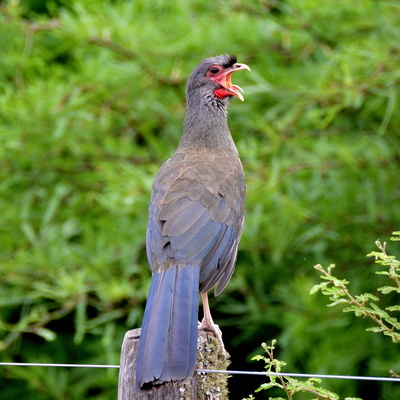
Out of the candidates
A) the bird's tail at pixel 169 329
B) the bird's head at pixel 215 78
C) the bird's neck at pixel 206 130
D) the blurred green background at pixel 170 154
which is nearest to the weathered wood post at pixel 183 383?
the bird's tail at pixel 169 329

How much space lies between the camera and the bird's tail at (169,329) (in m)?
2.58

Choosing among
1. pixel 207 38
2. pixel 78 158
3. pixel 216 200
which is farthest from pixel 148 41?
pixel 216 200

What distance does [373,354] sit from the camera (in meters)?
5.16

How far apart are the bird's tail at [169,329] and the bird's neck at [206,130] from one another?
1.11m

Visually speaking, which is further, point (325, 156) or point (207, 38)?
point (207, 38)

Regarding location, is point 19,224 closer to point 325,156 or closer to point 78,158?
point 78,158

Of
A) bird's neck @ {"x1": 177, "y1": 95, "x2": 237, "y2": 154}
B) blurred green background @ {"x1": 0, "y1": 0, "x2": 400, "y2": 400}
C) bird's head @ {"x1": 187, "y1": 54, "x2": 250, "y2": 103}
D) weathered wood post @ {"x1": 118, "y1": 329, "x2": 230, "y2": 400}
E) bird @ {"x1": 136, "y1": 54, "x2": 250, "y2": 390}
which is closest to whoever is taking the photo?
weathered wood post @ {"x1": 118, "y1": 329, "x2": 230, "y2": 400}

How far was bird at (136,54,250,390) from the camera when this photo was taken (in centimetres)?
274

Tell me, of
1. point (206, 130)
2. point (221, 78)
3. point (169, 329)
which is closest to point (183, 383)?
point (169, 329)

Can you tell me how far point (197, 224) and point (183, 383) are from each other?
1220 millimetres

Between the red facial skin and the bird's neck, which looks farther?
the red facial skin

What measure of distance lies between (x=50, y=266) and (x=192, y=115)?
163cm

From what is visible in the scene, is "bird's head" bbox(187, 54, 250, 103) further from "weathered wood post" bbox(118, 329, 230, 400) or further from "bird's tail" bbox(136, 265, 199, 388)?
"weathered wood post" bbox(118, 329, 230, 400)

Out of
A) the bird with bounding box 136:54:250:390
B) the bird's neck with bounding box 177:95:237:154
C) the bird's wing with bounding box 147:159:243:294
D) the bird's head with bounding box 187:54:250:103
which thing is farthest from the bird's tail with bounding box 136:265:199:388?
the bird's head with bounding box 187:54:250:103
